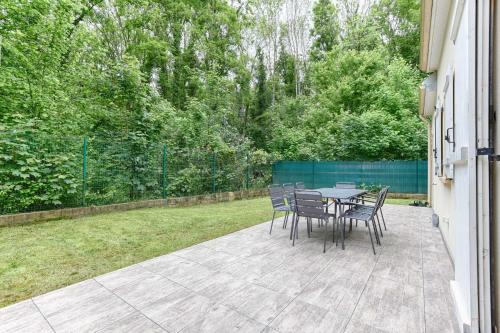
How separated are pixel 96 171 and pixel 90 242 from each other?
284cm

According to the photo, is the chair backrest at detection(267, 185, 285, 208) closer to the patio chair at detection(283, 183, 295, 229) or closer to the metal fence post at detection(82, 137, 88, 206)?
the patio chair at detection(283, 183, 295, 229)

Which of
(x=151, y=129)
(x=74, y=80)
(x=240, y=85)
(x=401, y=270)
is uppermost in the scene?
(x=240, y=85)

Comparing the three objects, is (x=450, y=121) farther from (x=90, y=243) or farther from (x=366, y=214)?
(x=90, y=243)

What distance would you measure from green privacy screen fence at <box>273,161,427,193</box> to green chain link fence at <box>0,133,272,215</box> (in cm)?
342

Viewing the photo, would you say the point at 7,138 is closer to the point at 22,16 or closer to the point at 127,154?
the point at 127,154

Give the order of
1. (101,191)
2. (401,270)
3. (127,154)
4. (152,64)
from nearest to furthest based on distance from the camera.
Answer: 1. (401,270)
2. (101,191)
3. (127,154)
4. (152,64)

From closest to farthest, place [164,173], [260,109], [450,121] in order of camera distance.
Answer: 1. [450,121]
2. [164,173]
3. [260,109]

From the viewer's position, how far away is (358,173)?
9.87 meters

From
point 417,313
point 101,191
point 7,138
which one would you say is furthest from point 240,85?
point 417,313

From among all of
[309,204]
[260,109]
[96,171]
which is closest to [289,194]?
[309,204]

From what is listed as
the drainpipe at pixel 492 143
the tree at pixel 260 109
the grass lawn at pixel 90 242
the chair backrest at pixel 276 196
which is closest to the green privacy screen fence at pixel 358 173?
the tree at pixel 260 109

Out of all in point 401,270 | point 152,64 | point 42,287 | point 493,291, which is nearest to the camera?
point 493,291

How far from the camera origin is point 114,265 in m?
2.93

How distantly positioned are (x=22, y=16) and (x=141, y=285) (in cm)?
800
